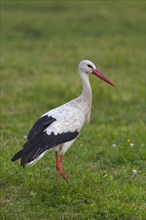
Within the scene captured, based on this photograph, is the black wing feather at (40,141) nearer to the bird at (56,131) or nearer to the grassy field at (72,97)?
the bird at (56,131)

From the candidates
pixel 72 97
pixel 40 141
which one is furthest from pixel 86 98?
pixel 72 97

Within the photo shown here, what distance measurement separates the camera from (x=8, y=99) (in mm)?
9656

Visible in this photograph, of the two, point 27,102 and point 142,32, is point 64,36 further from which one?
point 27,102

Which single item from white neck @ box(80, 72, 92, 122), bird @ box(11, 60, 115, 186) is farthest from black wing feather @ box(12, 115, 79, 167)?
white neck @ box(80, 72, 92, 122)

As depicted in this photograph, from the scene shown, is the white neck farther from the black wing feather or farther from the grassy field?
the grassy field

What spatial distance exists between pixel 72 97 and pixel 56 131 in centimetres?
492

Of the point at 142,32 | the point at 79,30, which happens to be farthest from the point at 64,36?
the point at 142,32

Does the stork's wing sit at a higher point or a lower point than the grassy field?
higher

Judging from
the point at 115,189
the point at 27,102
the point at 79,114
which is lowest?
the point at 27,102

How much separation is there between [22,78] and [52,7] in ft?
34.2

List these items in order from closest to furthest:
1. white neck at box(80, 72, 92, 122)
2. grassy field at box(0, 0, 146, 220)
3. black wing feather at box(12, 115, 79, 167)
Answer: black wing feather at box(12, 115, 79, 167), grassy field at box(0, 0, 146, 220), white neck at box(80, 72, 92, 122)

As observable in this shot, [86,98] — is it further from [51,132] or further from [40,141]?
[40,141]

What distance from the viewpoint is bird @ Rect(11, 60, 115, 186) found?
4.97 metres

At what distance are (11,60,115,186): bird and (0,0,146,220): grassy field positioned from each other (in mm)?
400
